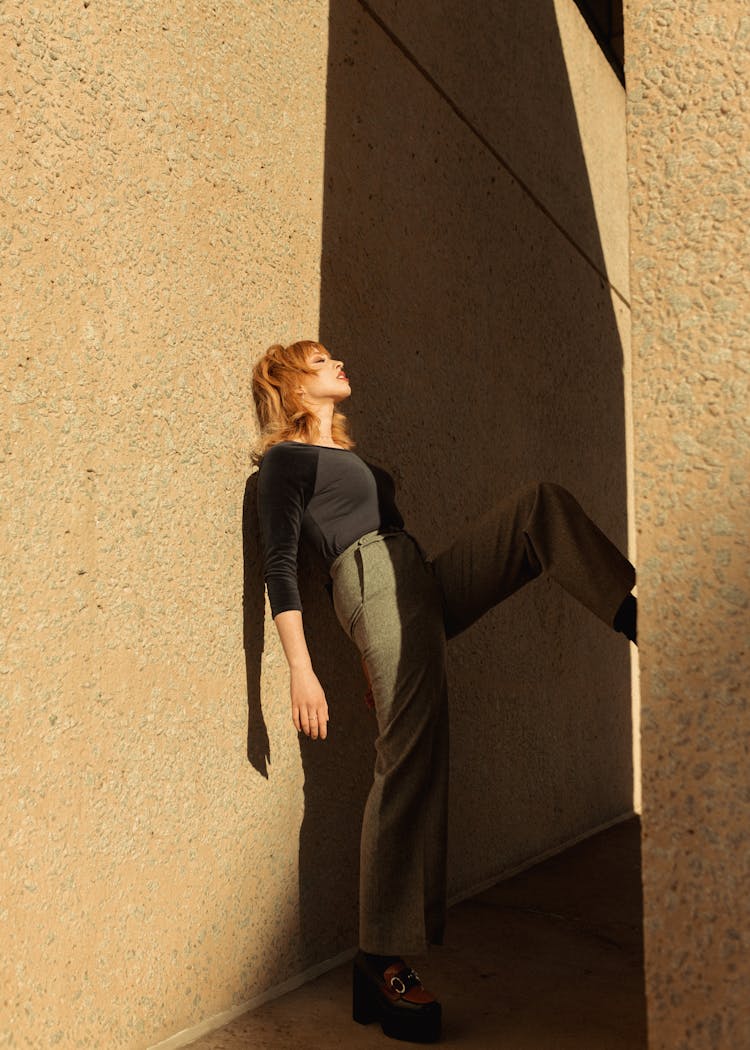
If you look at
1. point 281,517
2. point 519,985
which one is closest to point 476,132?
point 281,517

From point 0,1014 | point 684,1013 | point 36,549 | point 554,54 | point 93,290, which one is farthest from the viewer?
point 554,54

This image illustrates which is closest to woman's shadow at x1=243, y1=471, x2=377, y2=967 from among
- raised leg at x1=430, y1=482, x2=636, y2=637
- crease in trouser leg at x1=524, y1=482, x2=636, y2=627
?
raised leg at x1=430, y1=482, x2=636, y2=637

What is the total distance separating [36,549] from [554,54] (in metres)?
4.52

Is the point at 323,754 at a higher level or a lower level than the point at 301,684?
lower

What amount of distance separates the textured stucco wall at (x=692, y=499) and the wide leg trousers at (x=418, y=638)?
30.9 inches

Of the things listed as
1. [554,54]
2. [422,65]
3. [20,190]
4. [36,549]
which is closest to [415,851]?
[36,549]

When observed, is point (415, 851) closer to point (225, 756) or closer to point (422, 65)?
point (225, 756)

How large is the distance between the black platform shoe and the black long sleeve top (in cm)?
A: 97

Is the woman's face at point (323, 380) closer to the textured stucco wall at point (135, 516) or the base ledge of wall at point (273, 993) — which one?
the textured stucco wall at point (135, 516)

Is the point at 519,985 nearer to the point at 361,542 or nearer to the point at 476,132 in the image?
the point at 361,542

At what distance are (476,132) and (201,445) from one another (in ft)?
8.23

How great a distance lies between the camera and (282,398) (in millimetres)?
2766

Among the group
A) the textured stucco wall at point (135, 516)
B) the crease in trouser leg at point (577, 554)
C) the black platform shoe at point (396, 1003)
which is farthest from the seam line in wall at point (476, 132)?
the black platform shoe at point (396, 1003)

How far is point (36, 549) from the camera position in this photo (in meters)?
2.10
